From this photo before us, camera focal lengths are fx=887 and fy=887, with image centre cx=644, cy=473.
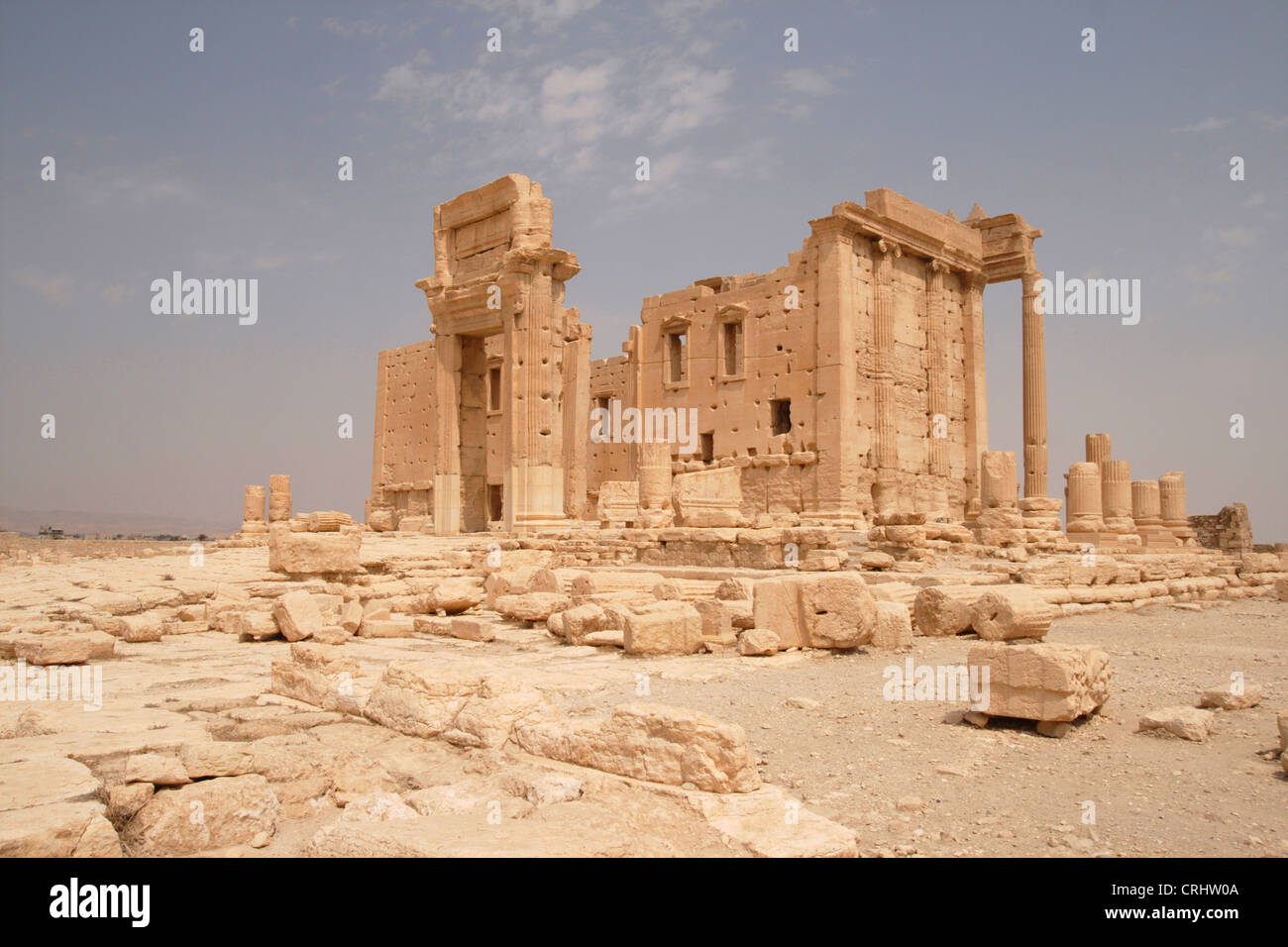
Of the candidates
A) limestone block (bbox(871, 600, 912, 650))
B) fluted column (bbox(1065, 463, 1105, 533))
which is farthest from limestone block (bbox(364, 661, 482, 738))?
fluted column (bbox(1065, 463, 1105, 533))

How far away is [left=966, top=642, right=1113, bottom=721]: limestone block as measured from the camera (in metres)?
5.38

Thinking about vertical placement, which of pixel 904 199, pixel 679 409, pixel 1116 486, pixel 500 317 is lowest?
pixel 1116 486

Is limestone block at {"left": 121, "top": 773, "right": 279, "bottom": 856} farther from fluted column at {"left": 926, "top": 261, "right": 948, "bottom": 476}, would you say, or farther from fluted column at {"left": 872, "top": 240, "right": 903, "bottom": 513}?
fluted column at {"left": 926, "top": 261, "right": 948, "bottom": 476}

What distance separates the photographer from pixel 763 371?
2319 cm

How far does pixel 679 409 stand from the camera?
81.5 feet
